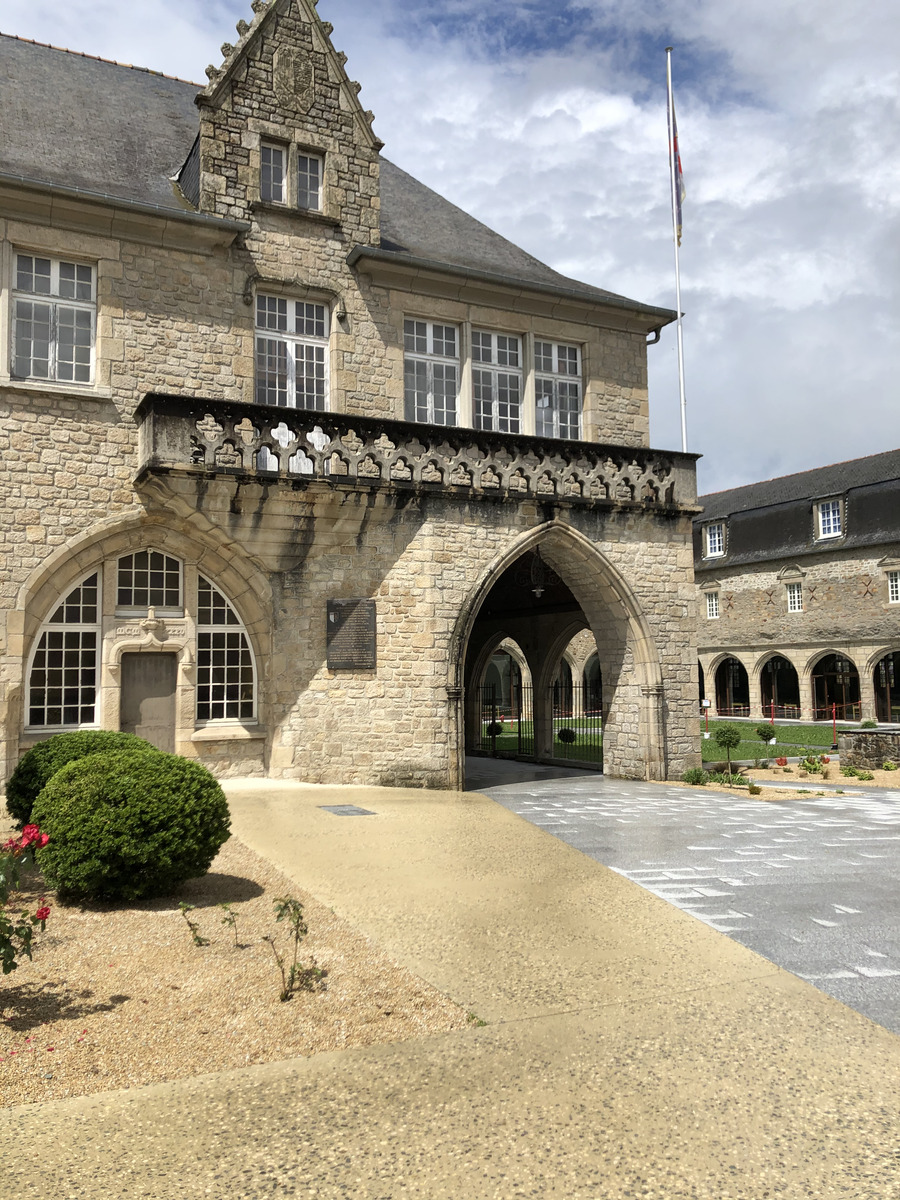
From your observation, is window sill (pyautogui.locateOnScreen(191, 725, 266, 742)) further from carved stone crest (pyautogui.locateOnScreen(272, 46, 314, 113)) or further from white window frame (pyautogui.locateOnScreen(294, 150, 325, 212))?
carved stone crest (pyautogui.locateOnScreen(272, 46, 314, 113))

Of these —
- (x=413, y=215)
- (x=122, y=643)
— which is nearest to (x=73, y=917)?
(x=122, y=643)

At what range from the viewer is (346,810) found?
33.3ft

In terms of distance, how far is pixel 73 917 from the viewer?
5.91 metres

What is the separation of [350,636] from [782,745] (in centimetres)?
1360

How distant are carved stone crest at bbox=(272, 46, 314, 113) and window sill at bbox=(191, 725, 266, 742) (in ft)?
29.7

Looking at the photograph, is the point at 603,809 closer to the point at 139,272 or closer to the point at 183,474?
the point at 183,474

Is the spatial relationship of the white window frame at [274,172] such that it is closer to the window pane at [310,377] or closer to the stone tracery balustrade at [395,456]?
the window pane at [310,377]

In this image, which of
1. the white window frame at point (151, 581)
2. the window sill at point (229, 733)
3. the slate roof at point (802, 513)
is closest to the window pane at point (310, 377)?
the white window frame at point (151, 581)

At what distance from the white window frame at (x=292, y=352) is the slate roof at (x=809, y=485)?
24313 millimetres

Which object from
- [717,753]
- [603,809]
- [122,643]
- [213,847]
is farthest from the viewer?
[717,753]

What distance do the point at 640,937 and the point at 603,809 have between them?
214 inches

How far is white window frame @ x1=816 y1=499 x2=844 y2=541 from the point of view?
109ft

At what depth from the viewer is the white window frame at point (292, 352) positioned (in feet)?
43.9

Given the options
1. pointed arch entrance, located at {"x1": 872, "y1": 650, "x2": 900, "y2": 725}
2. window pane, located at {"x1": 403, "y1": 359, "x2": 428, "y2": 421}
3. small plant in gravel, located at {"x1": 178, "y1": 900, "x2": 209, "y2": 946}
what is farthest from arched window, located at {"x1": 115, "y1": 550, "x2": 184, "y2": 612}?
pointed arch entrance, located at {"x1": 872, "y1": 650, "x2": 900, "y2": 725}
